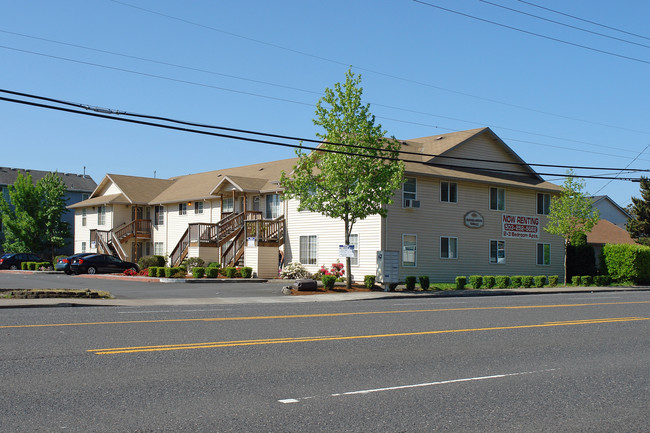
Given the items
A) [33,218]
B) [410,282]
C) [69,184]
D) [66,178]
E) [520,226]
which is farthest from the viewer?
[66,178]

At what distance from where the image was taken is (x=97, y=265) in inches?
1587

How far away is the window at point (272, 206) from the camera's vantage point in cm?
3978

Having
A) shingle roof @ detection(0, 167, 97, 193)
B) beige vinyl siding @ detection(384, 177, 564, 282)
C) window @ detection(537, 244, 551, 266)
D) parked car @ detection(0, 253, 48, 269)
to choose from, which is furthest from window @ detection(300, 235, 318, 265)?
shingle roof @ detection(0, 167, 97, 193)

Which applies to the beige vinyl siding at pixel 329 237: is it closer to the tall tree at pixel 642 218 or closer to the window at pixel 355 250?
the window at pixel 355 250

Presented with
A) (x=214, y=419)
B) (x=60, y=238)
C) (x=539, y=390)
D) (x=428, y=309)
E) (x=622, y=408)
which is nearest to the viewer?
(x=214, y=419)

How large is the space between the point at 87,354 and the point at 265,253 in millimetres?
26649

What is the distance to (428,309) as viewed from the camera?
60.6 ft

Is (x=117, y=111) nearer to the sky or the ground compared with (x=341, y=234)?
nearer to the sky

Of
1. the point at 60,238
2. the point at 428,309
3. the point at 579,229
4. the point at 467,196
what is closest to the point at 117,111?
the point at 428,309

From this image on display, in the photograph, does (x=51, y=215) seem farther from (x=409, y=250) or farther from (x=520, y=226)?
(x=520, y=226)

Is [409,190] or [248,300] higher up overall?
[409,190]

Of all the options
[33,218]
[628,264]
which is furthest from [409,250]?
[33,218]

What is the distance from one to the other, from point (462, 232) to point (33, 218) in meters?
40.7

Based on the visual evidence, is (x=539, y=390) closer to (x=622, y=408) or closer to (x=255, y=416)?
(x=622, y=408)
